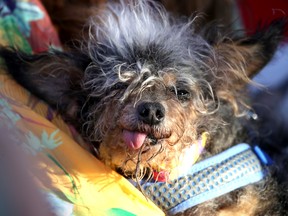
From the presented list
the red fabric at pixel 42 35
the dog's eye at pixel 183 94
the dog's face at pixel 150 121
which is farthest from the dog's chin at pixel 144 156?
the red fabric at pixel 42 35

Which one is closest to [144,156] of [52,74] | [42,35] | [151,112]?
[151,112]

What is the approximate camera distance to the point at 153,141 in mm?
2049

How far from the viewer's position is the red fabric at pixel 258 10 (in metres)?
2.80

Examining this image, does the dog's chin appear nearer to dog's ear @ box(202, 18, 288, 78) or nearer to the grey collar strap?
the grey collar strap

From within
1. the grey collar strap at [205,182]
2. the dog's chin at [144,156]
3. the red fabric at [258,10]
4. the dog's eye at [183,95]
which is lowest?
the grey collar strap at [205,182]

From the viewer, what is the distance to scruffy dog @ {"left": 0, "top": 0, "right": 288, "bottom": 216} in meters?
2.08

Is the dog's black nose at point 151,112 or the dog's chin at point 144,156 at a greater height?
the dog's black nose at point 151,112

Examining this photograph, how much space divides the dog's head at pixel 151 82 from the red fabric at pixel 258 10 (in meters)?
0.52

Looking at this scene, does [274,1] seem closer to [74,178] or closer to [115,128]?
[115,128]

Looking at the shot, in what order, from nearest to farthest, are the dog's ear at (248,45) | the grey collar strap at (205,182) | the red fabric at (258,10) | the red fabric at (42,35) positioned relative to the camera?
the grey collar strap at (205,182), the dog's ear at (248,45), the red fabric at (258,10), the red fabric at (42,35)

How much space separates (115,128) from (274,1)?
1489 millimetres

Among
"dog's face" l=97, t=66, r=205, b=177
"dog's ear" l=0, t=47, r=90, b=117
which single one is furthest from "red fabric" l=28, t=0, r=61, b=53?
"dog's face" l=97, t=66, r=205, b=177

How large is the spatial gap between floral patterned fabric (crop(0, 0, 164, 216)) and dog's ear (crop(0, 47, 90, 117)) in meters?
0.06

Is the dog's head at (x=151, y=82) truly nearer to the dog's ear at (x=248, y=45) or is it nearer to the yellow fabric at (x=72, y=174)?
the dog's ear at (x=248, y=45)
